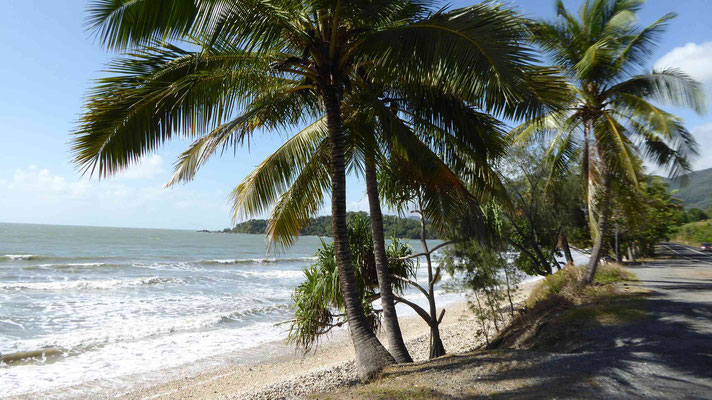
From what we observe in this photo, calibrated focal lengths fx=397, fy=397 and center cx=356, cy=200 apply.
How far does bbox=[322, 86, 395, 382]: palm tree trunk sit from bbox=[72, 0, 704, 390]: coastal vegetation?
0.02 m

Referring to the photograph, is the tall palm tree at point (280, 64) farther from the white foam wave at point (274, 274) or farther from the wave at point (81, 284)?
the white foam wave at point (274, 274)

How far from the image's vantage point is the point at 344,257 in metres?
5.87

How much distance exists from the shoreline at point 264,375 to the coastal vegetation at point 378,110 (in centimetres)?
161

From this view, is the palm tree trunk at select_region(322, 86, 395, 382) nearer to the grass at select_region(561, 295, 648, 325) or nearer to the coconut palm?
the coconut palm

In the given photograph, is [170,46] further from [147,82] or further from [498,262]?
[498,262]

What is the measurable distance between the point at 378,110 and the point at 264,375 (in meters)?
7.61

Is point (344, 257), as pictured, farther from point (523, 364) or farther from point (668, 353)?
point (668, 353)

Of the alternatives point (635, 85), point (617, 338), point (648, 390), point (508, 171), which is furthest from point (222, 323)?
point (635, 85)

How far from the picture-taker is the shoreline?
8414 mm

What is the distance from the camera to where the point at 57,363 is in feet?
34.0

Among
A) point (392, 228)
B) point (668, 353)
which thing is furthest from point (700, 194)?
point (668, 353)

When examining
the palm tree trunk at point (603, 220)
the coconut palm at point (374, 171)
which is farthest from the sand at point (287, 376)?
the palm tree trunk at point (603, 220)

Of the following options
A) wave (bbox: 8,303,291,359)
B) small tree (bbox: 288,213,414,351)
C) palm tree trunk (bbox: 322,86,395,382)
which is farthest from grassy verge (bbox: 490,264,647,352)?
wave (bbox: 8,303,291,359)

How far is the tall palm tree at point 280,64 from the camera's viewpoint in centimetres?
466
